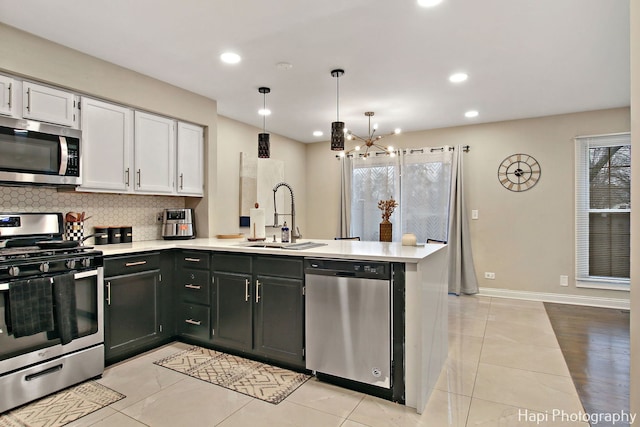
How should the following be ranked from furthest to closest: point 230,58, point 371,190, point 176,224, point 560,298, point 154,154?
1. point 371,190
2. point 560,298
3. point 176,224
4. point 154,154
5. point 230,58

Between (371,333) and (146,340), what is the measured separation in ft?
6.40

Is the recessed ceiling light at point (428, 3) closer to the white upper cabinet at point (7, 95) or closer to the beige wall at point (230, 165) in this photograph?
the white upper cabinet at point (7, 95)

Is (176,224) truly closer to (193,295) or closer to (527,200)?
(193,295)

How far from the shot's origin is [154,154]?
3588 millimetres

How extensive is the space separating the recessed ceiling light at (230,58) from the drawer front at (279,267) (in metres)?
1.69

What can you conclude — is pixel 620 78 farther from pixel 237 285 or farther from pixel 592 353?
pixel 237 285

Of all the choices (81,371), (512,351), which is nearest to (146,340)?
(81,371)

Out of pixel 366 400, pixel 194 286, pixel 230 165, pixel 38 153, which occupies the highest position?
pixel 230 165

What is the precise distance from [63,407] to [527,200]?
212 inches

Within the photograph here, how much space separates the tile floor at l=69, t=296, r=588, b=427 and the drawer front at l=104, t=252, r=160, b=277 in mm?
725

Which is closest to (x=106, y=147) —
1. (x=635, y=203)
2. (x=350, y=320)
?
(x=350, y=320)

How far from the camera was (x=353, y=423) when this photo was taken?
2.08 metres

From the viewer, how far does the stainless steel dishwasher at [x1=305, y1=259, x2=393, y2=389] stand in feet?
7.61

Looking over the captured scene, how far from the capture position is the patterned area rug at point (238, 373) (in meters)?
2.46
